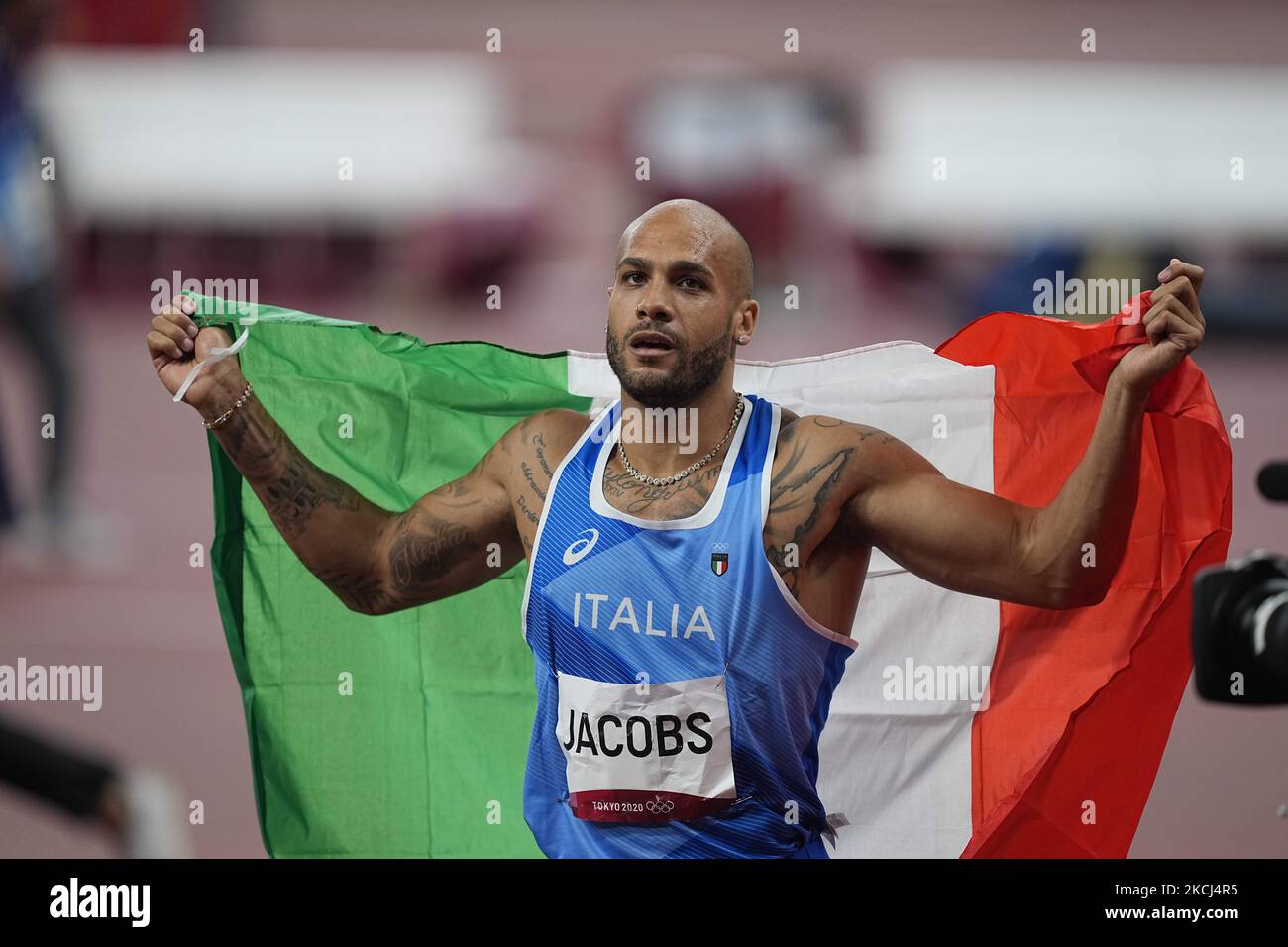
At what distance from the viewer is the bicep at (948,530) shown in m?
3.62

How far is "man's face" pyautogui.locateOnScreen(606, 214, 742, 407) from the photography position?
3.72m

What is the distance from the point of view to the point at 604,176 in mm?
17000

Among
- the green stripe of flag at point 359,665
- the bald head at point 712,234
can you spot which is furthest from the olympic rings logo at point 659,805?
the bald head at point 712,234

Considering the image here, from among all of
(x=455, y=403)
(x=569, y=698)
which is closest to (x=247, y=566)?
(x=455, y=403)

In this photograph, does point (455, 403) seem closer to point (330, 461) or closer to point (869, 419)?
point (330, 461)

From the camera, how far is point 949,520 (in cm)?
363

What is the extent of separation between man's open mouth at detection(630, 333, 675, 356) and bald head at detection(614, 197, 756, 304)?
25 cm

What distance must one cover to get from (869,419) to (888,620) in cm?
59

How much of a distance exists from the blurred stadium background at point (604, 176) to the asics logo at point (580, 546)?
30.9ft

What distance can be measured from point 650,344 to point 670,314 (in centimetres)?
9
